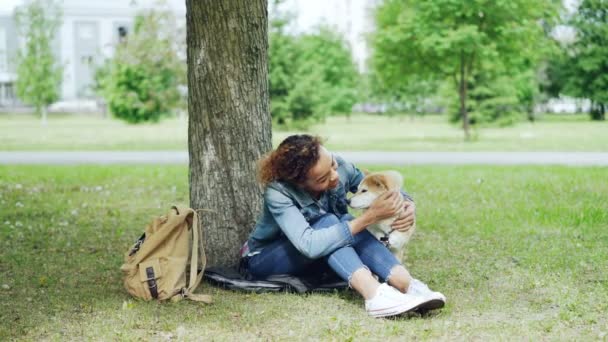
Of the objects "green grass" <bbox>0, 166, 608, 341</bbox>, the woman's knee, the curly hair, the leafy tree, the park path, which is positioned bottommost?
the park path

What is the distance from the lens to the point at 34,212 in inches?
353

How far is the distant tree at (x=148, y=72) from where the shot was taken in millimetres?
28062

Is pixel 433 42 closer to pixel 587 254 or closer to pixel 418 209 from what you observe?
pixel 418 209

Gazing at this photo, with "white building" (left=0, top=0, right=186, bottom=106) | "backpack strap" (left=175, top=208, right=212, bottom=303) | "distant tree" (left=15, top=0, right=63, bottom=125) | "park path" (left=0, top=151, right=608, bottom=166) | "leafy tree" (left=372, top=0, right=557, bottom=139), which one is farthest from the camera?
"white building" (left=0, top=0, right=186, bottom=106)

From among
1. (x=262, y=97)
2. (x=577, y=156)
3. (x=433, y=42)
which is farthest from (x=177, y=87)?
(x=262, y=97)

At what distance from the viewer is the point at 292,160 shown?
15.2 ft

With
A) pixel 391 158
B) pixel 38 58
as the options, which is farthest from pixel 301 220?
pixel 38 58

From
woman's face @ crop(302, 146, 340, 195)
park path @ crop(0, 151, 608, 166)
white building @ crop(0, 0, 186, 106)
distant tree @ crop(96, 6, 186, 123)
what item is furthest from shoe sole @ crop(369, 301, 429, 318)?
white building @ crop(0, 0, 186, 106)

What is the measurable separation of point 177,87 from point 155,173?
20466 millimetres

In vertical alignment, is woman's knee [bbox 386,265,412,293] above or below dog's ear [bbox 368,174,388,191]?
below

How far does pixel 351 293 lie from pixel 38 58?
51.3 m

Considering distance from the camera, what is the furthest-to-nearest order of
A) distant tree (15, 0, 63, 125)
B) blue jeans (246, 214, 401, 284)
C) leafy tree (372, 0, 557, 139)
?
distant tree (15, 0, 63, 125), leafy tree (372, 0, 557, 139), blue jeans (246, 214, 401, 284)

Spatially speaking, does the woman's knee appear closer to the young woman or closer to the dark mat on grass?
the young woman

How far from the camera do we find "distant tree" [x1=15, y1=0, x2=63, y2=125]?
5162cm
